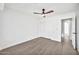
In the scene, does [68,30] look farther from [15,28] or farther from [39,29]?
[15,28]

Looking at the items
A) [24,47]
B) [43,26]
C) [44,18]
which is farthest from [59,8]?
[24,47]

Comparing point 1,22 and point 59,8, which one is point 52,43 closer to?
point 59,8

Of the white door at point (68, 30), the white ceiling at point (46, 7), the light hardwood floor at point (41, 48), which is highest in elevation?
the white ceiling at point (46, 7)

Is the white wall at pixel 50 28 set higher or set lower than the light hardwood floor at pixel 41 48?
higher

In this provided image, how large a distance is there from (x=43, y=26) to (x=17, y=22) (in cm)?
54

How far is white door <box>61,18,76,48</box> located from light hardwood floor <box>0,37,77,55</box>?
0.41 feet

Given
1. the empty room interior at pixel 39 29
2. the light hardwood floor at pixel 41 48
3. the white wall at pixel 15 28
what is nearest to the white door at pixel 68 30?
the empty room interior at pixel 39 29

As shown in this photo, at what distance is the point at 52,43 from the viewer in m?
1.78

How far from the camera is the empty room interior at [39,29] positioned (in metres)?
1.67

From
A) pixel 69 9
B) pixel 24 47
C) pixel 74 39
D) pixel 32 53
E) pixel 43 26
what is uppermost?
pixel 69 9

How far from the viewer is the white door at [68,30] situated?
171cm

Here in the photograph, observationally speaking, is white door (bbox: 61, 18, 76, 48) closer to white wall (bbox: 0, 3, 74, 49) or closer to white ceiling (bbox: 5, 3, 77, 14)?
white wall (bbox: 0, 3, 74, 49)

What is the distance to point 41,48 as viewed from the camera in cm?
175

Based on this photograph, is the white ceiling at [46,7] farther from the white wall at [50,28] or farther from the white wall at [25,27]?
the white wall at [50,28]
